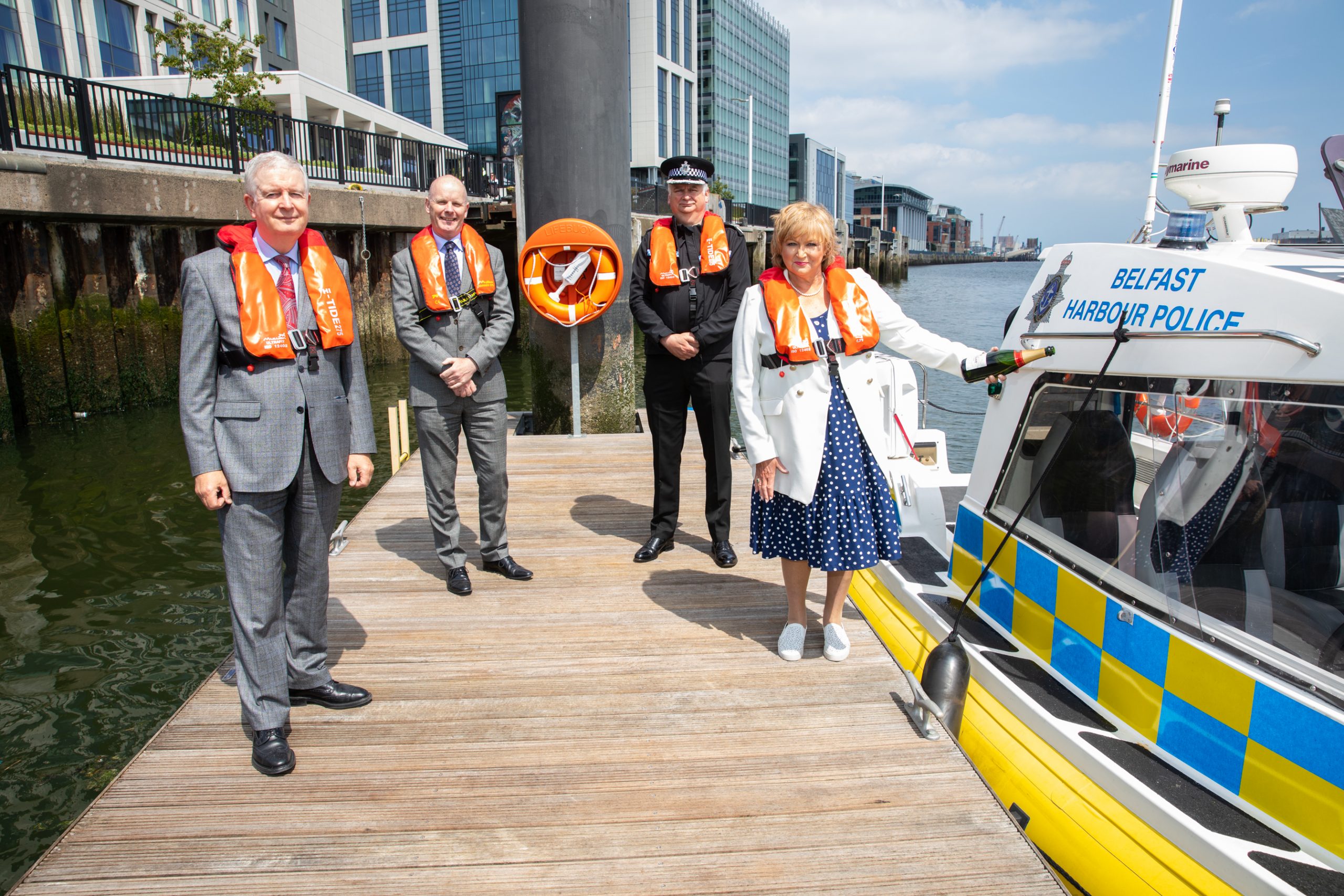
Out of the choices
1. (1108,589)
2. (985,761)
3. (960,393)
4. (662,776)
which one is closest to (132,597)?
(662,776)

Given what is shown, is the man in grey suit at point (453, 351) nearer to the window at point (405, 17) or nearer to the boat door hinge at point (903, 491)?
the boat door hinge at point (903, 491)

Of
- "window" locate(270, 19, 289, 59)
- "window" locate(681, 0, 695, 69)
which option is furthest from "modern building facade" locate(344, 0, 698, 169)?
"window" locate(270, 19, 289, 59)

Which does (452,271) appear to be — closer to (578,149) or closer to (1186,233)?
(1186,233)

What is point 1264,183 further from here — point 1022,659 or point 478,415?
point 478,415

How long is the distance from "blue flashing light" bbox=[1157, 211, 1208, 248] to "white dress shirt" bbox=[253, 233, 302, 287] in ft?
10.4

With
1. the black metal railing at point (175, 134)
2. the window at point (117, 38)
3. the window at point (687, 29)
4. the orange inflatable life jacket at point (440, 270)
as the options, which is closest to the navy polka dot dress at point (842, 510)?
the orange inflatable life jacket at point (440, 270)

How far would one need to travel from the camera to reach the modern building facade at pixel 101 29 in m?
23.9

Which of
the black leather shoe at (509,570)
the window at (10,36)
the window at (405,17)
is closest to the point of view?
the black leather shoe at (509,570)

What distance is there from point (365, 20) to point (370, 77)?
142 inches

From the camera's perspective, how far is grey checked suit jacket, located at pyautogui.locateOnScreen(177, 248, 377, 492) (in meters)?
2.56

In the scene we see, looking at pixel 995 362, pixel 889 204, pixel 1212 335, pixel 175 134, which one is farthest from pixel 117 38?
pixel 889 204

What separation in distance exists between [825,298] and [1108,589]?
150cm

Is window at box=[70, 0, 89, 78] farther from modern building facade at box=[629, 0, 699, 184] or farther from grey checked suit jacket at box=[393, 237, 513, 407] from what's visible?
modern building facade at box=[629, 0, 699, 184]

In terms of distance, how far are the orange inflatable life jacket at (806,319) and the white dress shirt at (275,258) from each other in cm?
166
